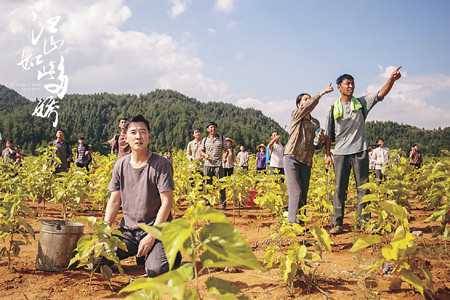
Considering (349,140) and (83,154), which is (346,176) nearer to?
(349,140)

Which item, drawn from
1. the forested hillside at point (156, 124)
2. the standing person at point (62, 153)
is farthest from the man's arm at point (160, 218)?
the forested hillside at point (156, 124)

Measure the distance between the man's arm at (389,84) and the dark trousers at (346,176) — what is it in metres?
0.69

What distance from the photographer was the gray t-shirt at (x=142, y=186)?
268 centimetres

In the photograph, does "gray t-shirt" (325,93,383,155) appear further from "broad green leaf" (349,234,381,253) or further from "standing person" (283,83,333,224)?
"broad green leaf" (349,234,381,253)

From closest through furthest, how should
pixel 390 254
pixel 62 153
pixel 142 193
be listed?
pixel 390 254 < pixel 142 193 < pixel 62 153

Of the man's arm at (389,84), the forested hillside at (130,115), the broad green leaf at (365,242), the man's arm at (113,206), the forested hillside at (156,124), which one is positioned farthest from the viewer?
the forested hillside at (156,124)

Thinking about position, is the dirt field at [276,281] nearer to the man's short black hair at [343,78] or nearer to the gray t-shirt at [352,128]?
the gray t-shirt at [352,128]

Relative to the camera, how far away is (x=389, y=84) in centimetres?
349

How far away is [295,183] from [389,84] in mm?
1506

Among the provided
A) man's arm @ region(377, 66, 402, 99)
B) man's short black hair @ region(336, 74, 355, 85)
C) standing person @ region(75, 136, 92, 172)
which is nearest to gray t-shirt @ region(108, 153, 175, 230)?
man's short black hair @ region(336, 74, 355, 85)

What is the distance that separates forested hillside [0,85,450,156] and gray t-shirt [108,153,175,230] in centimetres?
5709

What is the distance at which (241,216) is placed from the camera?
605cm

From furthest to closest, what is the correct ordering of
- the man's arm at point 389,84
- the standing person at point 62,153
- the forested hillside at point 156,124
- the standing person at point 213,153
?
the forested hillside at point 156,124, the standing person at point 62,153, the standing person at point 213,153, the man's arm at point 389,84

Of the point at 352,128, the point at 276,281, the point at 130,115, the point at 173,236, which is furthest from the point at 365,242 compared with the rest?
the point at 130,115
